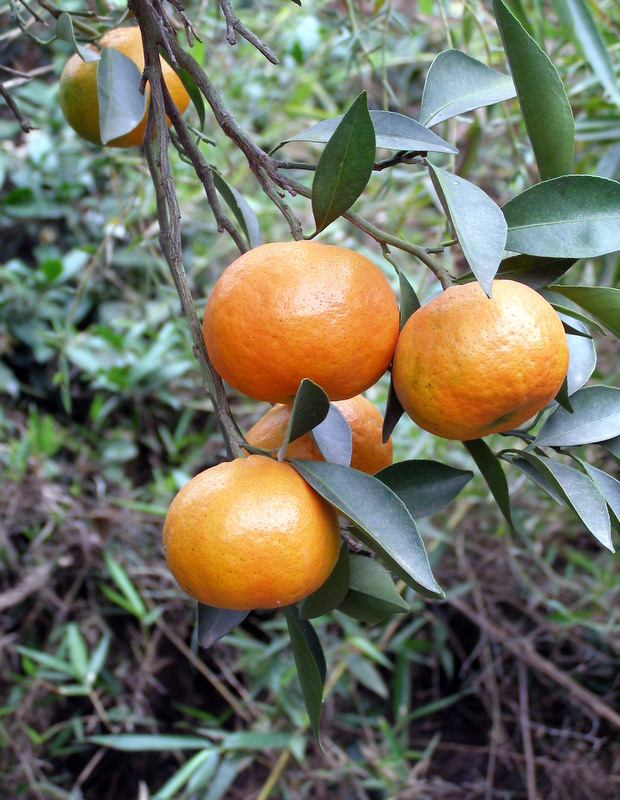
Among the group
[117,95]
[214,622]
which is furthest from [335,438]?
[117,95]

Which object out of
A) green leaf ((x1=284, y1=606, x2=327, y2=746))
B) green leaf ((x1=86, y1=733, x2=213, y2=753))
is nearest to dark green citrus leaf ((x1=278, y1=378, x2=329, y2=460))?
green leaf ((x1=284, y1=606, x2=327, y2=746))

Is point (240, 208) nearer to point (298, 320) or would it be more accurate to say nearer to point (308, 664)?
point (298, 320)

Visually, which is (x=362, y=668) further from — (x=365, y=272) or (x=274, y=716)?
(x=365, y=272)

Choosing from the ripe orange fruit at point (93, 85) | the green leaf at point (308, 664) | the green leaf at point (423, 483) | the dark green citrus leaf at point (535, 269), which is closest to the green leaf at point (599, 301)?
the dark green citrus leaf at point (535, 269)

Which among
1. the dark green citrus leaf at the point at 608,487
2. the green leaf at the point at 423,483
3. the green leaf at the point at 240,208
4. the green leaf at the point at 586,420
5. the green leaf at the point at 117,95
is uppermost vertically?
the green leaf at the point at 117,95

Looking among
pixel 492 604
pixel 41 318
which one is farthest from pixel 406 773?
pixel 41 318

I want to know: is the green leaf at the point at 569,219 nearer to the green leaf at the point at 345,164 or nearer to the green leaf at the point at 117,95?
the green leaf at the point at 345,164
